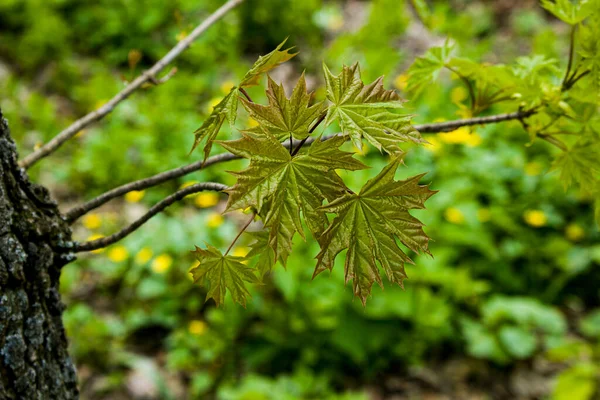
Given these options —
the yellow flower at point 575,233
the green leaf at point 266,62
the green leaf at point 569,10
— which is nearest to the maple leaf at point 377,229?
the green leaf at point 266,62

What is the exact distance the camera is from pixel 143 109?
3809mm

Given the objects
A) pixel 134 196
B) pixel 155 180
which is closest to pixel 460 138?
pixel 134 196

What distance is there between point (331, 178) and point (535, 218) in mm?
2741

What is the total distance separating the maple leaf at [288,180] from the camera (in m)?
0.70

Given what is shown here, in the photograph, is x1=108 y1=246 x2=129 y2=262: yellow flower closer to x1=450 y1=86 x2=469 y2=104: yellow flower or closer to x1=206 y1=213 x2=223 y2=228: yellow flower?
x1=206 y1=213 x2=223 y2=228: yellow flower

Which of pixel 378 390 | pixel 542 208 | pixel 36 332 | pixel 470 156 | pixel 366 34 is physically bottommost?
pixel 36 332

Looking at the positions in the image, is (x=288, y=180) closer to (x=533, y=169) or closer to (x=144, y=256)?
(x=144, y=256)

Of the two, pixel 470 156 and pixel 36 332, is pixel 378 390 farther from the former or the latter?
pixel 36 332

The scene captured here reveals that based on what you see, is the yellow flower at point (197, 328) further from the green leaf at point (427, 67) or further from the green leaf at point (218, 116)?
the green leaf at point (218, 116)

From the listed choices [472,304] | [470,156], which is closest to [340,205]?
[472,304]

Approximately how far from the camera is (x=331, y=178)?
28.0 inches

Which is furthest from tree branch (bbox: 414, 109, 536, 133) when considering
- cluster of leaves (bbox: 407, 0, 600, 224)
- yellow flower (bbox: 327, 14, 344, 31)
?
yellow flower (bbox: 327, 14, 344, 31)

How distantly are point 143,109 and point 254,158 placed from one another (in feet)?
11.0

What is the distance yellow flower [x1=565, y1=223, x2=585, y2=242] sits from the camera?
3.15m
